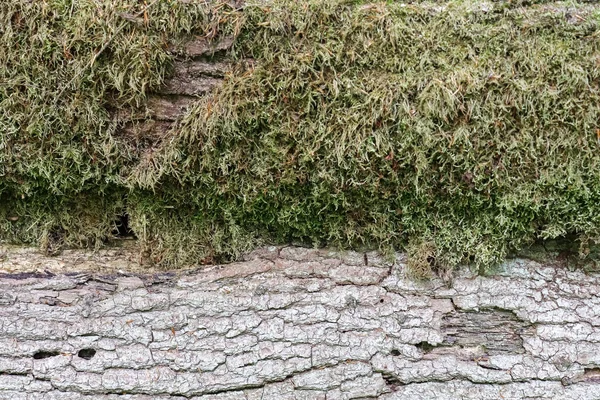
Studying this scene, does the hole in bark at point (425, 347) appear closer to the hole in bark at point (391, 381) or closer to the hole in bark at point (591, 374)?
the hole in bark at point (391, 381)

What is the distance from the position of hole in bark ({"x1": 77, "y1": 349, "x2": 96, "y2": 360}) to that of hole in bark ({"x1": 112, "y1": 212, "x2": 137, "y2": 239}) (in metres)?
0.52

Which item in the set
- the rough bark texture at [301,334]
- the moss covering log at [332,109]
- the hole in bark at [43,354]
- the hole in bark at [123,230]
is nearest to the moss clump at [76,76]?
the moss covering log at [332,109]

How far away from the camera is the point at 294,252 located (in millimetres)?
2365

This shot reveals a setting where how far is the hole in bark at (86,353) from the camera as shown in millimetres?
2180

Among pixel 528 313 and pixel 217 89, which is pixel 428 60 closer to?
Result: pixel 217 89

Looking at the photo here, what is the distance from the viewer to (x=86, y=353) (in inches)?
86.4

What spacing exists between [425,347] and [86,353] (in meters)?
1.39

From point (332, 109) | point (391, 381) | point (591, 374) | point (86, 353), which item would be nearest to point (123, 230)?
point (86, 353)

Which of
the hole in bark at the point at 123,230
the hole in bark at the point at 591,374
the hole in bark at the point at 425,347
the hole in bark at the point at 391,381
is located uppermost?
the hole in bark at the point at 123,230

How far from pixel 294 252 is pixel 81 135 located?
3.31 ft

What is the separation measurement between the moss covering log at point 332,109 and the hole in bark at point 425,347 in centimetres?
30

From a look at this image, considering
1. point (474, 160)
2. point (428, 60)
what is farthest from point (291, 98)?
point (474, 160)

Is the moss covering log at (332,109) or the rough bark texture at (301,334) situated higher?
the moss covering log at (332,109)

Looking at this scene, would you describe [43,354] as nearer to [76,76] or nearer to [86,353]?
[86,353]
